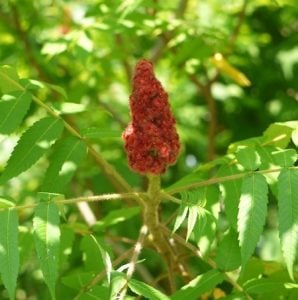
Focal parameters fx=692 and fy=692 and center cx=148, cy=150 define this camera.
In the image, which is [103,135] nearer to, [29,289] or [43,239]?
[43,239]

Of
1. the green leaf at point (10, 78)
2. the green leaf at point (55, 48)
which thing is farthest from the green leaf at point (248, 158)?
the green leaf at point (55, 48)

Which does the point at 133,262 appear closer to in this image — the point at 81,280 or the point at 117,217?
the point at 81,280

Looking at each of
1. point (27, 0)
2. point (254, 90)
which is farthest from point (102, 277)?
point (254, 90)

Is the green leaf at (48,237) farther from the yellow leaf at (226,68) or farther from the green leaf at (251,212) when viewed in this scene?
the yellow leaf at (226,68)

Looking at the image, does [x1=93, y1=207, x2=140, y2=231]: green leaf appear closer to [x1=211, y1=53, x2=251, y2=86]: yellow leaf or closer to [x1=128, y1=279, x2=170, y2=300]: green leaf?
[x1=128, y1=279, x2=170, y2=300]: green leaf

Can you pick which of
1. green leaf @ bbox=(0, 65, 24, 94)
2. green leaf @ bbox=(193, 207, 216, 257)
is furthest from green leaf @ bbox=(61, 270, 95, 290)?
green leaf @ bbox=(0, 65, 24, 94)

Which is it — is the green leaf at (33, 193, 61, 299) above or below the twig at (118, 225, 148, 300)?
above

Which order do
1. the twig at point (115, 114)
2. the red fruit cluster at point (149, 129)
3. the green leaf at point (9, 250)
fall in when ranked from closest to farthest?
the green leaf at point (9, 250) < the red fruit cluster at point (149, 129) < the twig at point (115, 114)
